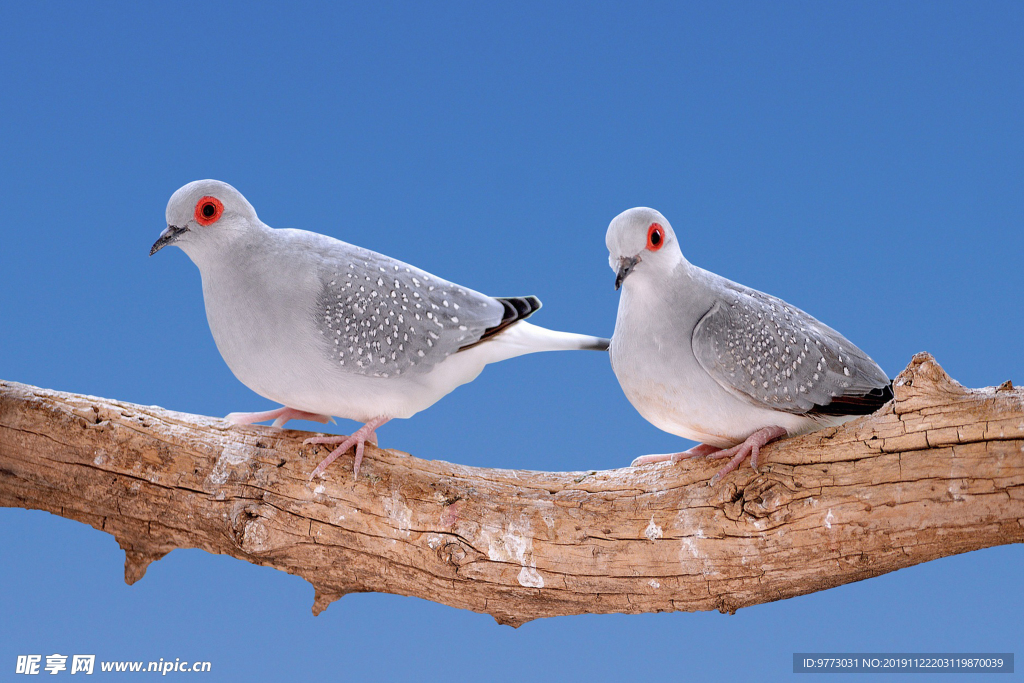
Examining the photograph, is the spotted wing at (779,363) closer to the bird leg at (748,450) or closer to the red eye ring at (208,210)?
the bird leg at (748,450)

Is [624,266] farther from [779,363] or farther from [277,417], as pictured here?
[277,417]

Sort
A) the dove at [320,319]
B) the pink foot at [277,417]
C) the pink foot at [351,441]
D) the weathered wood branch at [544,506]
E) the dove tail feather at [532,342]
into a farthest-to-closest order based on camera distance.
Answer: the pink foot at [277,417], the dove tail feather at [532,342], the pink foot at [351,441], the dove at [320,319], the weathered wood branch at [544,506]

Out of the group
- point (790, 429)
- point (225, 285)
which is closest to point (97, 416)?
point (225, 285)

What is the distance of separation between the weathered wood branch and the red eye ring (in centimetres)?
98

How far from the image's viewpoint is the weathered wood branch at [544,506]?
122 inches

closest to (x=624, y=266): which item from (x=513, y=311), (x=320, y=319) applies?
(x=513, y=311)

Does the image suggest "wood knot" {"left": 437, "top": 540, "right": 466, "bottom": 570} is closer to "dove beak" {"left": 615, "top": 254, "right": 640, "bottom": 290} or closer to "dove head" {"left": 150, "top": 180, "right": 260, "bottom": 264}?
"dove beak" {"left": 615, "top": 254, "right": 640, "bottom": 290}

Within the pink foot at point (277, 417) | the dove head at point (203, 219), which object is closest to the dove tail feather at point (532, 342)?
the pink foot at point (277, 417)

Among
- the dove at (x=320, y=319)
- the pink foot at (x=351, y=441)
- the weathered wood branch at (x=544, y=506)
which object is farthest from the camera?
the pink foot at (x=351, y=441)

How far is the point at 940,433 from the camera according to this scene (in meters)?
3.12

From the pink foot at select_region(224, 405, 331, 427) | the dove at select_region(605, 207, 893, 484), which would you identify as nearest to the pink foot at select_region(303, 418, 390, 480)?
the pink foot at select_region(224, 405, 331, 427)

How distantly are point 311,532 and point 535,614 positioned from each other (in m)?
1.01

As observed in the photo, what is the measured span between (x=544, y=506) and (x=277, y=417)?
136cm

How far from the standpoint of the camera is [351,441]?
347 cm
